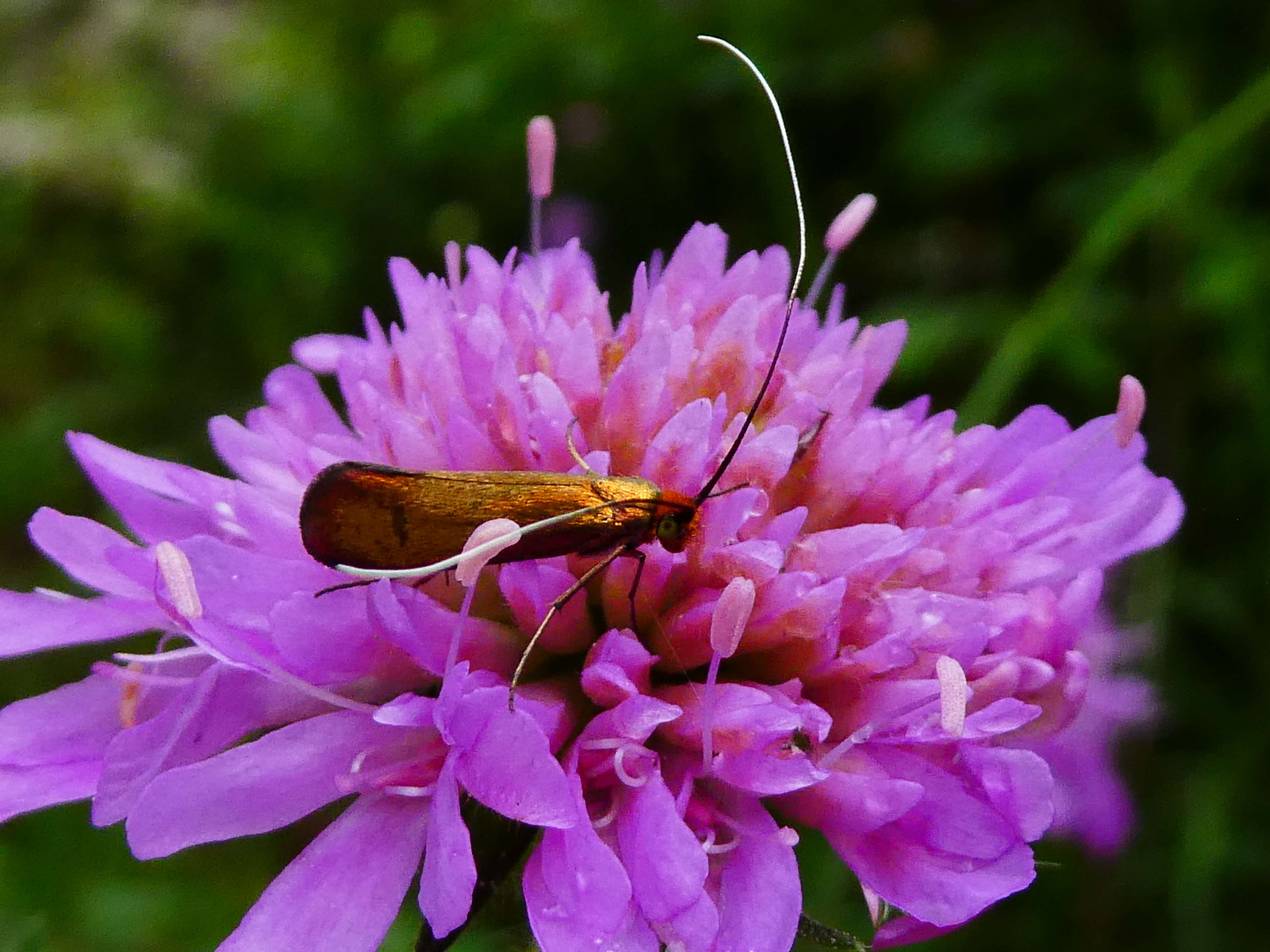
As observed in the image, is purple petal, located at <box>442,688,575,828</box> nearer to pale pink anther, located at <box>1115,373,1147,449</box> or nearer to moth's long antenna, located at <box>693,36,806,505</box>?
moth's long antenna, located at <box>693,36,806,505</box>

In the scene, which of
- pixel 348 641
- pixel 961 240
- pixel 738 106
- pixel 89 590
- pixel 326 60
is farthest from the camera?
pixel 326 60

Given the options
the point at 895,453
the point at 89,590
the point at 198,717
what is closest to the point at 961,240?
the point at 895,453

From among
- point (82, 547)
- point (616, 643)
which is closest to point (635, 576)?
point (616, 643)

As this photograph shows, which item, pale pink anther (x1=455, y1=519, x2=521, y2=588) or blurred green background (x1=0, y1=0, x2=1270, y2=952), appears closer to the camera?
pale pink anther (x1=455, y1=519, x2=521, y2=588)

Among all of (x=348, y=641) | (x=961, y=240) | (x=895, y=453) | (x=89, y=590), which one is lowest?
(x=961, y=240)

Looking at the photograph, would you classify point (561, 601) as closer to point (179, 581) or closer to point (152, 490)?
point (179, 581)

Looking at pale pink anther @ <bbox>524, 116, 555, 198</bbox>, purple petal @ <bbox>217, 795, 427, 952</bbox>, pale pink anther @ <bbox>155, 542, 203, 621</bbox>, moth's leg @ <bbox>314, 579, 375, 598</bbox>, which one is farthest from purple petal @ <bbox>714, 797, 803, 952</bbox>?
pale pink anther @ <bbox>524, 116, 555, 198</bbox>

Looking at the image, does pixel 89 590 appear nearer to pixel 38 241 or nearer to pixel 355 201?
pixel 355 201
